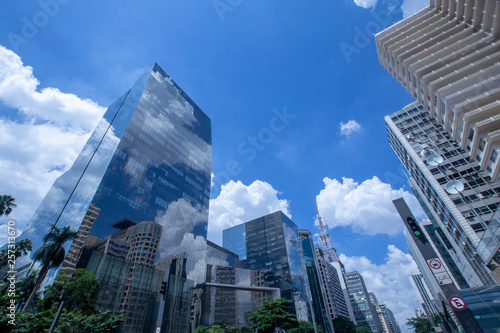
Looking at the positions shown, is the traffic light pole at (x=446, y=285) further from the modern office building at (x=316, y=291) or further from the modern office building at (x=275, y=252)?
the modern office building at (x=316, y=291)

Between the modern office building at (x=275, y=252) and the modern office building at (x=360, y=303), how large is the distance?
80532mm

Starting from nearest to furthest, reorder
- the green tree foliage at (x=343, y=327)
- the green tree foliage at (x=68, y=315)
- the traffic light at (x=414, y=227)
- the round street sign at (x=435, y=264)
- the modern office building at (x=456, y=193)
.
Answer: the round street sign at (x=435, y=264)
the traffic light at (x=414, y=227)
the green tree foliage at (x=68, y=315)
the modern office building at (x=456, y=193)
the green tree foliage at (x=343, y=327)

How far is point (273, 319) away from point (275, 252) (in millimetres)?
73998

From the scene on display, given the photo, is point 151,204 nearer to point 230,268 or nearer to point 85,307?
point 85,307

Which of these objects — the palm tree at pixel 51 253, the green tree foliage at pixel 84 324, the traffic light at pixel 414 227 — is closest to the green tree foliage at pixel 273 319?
the green tree foliage at pixel 84 324

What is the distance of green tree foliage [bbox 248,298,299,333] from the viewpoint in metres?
47.7

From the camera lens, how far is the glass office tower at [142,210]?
43938 mm

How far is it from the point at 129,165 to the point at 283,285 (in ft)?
287

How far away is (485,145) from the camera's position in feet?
109

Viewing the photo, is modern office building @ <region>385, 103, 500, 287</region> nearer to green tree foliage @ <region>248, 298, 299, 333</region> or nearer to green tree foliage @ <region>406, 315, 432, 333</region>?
green tree foliage @ <region>406, 315, 432, 333</region>

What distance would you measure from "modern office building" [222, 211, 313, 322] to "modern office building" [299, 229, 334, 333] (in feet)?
11.7

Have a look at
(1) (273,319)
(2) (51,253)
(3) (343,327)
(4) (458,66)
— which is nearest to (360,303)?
(3) (343,327)

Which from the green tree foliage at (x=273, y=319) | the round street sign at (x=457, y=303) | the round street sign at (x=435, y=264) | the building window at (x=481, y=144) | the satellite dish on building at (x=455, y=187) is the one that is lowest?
the round street sign at (x=457, y=303)

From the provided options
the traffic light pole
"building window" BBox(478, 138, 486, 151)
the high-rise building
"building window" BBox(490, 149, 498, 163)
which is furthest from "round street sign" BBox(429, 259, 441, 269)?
"building window" BBox(478, 138, 486, 151)
